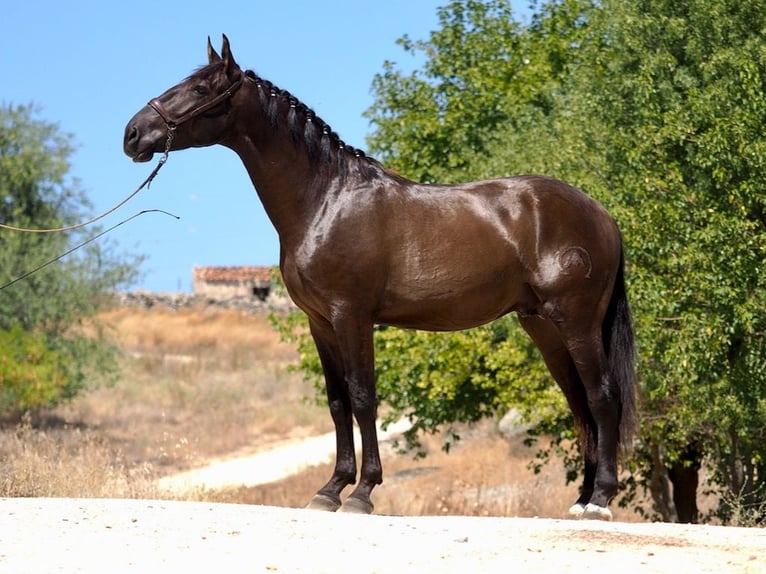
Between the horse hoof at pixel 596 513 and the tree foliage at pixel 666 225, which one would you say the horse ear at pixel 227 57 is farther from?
the tree foliage at pixel 666 225

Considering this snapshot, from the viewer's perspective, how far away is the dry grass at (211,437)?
12406 millimetres

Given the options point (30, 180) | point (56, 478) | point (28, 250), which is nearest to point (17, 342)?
point (28, 250)

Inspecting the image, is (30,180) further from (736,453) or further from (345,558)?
(345,558)

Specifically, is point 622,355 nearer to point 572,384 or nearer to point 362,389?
point 572,384

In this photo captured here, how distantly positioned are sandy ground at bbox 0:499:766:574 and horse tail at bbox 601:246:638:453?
46.2 inches

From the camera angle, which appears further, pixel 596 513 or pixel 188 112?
pixel 596 513

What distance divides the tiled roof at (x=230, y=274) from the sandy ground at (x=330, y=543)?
52.5m

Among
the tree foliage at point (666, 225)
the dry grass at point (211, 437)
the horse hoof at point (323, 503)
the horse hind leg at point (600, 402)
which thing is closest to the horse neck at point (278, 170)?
the horse hoof at point (323, 503)

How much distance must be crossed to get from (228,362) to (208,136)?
3298cm

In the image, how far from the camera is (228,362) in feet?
131

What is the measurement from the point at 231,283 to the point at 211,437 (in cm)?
3239

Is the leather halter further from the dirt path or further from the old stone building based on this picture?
the old stone building

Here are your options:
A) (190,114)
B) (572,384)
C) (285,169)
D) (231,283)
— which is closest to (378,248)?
(285,169)

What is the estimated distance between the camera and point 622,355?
811 cm
